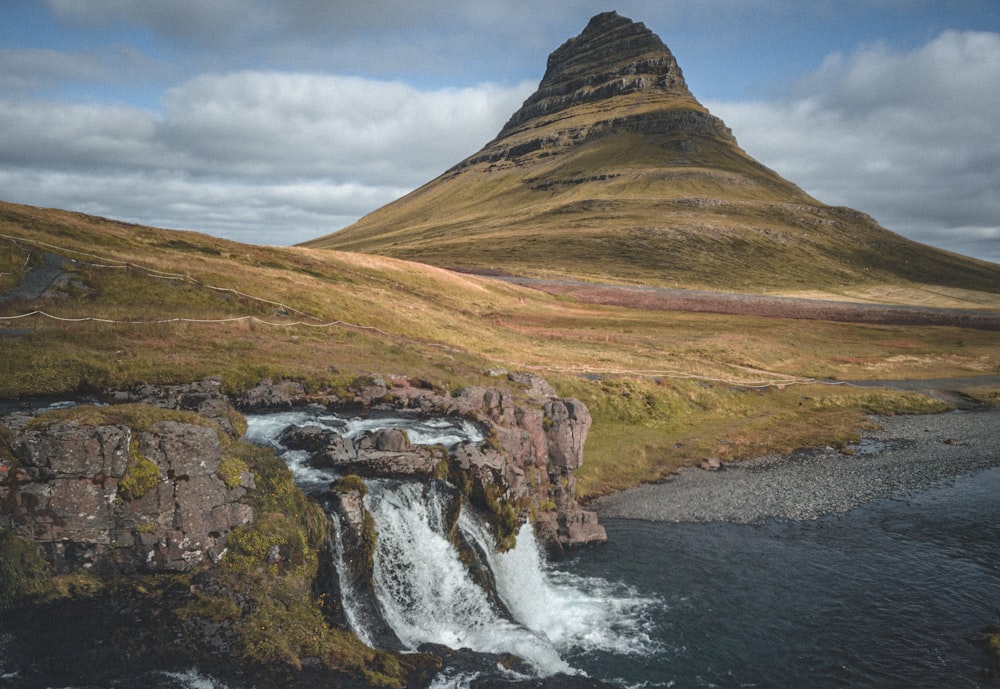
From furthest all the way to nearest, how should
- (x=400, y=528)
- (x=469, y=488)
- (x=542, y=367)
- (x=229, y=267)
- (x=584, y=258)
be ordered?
1. (x=584, y=258)
2. (x=229, y=267)
3. (x=542, y=367)
4. (x=469, y=488)
5. (x=400, y=528)

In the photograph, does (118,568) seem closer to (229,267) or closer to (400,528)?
(400,528)

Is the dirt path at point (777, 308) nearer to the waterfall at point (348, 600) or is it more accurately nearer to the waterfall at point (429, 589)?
the waterfall at point (429, 589)

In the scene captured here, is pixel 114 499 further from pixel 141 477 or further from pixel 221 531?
pixel 221 531

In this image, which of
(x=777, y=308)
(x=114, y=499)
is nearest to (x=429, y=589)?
(x=114, y=499)

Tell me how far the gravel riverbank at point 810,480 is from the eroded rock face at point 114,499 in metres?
27.7

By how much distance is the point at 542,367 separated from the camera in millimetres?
62719

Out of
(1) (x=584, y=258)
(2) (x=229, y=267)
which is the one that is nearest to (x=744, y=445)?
(2) (x=229, y=267)

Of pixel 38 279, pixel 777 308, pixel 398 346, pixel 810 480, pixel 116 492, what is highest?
pixel 777 308

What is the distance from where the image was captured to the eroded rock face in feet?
66.7

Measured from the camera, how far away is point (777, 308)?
12850cm

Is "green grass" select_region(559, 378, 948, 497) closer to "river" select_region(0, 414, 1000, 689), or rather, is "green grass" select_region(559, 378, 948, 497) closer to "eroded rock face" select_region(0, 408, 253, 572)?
"river" select_region(0, 414, 1000, 689)

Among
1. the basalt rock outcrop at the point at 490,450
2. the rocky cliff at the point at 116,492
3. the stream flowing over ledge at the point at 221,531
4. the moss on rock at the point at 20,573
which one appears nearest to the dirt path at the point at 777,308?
the basalt rock outcrop at the point at 490,450

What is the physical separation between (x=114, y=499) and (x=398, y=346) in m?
34.9

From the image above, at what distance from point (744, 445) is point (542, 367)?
69.7 feet
